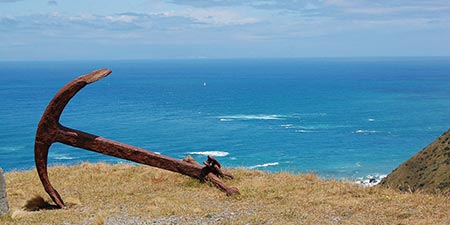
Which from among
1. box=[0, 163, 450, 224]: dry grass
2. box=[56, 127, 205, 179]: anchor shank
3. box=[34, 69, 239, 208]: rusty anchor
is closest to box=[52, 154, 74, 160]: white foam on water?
box=[0, 163, 450, 224]: dry grass

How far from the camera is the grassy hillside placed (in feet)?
127

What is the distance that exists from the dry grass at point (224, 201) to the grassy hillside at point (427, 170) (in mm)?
27098

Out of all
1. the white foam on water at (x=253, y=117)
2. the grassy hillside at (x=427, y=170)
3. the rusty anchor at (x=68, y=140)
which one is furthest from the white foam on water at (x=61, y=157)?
the rusty anchor at (x=68, y=140)

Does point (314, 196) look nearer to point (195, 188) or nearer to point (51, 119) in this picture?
point (195, 188)

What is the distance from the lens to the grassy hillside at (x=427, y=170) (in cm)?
3884

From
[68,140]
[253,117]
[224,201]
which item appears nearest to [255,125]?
[253,117]

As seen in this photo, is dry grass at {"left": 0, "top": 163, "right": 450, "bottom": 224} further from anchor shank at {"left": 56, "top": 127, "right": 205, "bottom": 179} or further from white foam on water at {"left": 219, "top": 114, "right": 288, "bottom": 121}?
white foam on water at {"left": 219, "top": 114, "right": 288, "bottom": 121}

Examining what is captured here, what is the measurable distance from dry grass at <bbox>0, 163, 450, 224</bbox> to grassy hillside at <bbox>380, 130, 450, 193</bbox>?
1067 inches

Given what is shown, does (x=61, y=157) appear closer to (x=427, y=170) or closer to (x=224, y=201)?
(x=427, y=170)

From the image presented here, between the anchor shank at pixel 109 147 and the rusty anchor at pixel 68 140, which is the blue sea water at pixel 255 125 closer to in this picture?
the anchor shank at pixel 109 147

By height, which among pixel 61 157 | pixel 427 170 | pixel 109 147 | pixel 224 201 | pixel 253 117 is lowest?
pixel 253 117

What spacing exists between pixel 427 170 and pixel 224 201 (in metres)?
→ 34.7

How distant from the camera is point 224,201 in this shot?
37.6ft

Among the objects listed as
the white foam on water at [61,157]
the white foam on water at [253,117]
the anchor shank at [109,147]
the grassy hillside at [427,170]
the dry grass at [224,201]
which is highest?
the anchor shank at [109,147]
